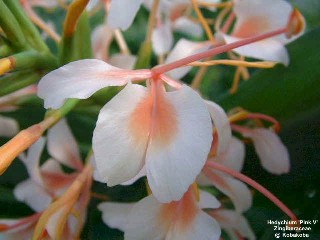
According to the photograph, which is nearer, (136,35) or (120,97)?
(120,97)

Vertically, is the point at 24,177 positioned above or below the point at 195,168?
below

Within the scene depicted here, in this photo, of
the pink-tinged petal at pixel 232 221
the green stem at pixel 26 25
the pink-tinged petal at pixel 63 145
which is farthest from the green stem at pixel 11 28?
the pink-tinged petal at pixel 232 221

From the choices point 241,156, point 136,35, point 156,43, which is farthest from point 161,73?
point 136,35

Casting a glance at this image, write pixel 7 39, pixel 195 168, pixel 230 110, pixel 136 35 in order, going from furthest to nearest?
pixel 136 35 < pixel 230 110 < pixel 7 39 < pixel 195 168

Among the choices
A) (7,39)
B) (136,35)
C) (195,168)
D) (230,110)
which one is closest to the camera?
(195,168)

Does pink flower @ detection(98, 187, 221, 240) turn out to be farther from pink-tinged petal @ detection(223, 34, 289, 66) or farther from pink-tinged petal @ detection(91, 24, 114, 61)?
pink-tinged petal @ detection(91, 24, 114, 61)

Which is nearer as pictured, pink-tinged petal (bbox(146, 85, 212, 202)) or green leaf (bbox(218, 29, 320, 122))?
pink-tinged petal (bbox(146, 85, 212, 202))

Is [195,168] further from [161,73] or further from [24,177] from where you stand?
[24,177]

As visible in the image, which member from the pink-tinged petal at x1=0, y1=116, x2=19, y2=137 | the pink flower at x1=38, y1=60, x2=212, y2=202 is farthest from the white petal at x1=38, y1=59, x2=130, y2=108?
the pink-tinged petal at x1=0, y1=116, x2=19, y2=137
